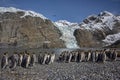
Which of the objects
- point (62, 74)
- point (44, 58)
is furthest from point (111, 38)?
point (62, 74)

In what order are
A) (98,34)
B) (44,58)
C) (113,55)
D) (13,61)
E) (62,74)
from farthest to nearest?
(98,34) → (113,55) → (44,58) → (13,61) → (62,74)

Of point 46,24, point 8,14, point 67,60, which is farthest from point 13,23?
point 67,60

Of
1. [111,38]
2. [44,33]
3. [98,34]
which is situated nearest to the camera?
[44,33]

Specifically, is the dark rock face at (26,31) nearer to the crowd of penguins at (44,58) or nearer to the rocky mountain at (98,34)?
the rocky mountain at (98,34)

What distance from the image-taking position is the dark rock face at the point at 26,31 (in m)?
158

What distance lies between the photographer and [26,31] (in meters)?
166

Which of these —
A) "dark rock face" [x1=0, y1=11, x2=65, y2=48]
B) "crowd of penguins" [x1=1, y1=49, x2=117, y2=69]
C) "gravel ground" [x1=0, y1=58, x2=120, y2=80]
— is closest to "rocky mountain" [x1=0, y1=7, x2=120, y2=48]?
"dark rock face" [x1=0, y1=11, x2=65, y2=48]

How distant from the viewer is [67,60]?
42250 millimetres

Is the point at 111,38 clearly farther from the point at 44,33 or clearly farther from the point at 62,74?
the point at 62,74

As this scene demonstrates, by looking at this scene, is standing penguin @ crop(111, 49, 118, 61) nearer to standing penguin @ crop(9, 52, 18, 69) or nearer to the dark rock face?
standing penguin @ crop(9, 52, 18, 69)

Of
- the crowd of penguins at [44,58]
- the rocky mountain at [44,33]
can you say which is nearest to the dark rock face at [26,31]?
the rocky mountain at [44,33]

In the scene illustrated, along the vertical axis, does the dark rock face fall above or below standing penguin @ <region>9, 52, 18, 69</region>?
above

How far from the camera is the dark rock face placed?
6225 inches

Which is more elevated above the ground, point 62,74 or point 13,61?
point 13,61
